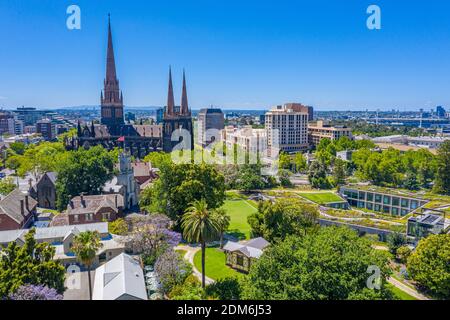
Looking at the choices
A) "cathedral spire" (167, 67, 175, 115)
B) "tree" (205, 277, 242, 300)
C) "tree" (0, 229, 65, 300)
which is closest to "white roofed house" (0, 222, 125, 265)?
"tree" (0, 229, 65, 300)

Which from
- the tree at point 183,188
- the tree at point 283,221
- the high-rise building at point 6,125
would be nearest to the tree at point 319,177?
the tree at point 283,221

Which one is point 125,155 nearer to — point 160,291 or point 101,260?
point 101,260

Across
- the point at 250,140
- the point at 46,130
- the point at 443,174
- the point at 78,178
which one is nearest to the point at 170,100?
the point at 250,140

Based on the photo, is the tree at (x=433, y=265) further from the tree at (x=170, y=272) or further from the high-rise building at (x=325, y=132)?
the high-rise building at (x=325, y=132)

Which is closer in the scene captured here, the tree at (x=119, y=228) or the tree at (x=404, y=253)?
the tree at (x=404, y=253)

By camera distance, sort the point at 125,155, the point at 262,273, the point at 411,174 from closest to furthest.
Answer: the point at 262,273
the point at 125,155
the point at 411,174
